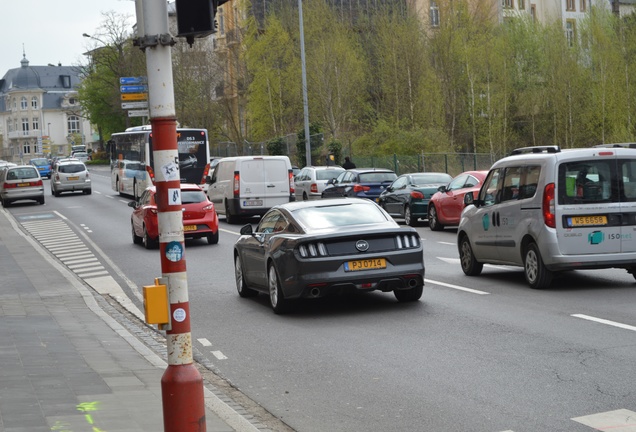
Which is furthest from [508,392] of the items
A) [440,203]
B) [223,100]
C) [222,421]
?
[223,100]

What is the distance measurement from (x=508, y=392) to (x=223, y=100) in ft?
250

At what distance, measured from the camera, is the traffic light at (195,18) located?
21.6 feet

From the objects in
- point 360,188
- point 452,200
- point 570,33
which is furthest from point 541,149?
point 570,33

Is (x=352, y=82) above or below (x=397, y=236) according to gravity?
above

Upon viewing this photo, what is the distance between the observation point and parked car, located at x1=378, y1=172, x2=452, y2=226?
31281mm

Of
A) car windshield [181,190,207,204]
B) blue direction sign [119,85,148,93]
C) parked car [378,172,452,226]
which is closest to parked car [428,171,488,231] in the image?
parked car [378,172,452,226]

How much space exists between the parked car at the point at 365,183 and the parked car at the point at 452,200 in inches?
291

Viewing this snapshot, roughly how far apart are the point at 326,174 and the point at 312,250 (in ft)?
100

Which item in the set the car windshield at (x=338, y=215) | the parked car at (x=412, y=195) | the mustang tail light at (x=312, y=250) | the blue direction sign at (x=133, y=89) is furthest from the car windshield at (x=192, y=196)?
the blue direction sign at (x=133, y=89)

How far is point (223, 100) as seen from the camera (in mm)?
83875

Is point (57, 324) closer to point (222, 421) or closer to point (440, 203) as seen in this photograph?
point (222, 421)

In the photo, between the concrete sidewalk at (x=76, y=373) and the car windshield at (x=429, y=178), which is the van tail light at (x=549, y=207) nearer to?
the concrete sidewalk at (x=76, y=373)

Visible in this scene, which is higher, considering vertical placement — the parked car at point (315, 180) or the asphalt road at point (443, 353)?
the parked car at point (315, 180)

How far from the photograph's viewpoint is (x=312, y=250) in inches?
539
